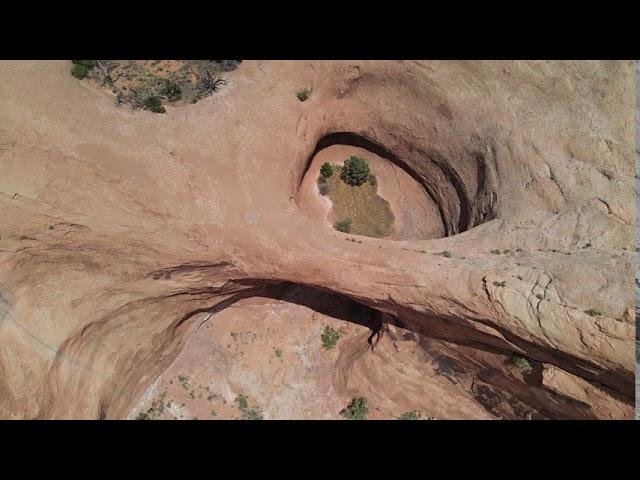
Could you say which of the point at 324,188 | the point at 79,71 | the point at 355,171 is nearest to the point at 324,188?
the point at 324,188

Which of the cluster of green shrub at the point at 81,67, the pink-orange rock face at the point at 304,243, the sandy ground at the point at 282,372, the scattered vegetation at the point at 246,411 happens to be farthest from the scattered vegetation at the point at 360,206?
the cluster of green shrub at the point at 81,67

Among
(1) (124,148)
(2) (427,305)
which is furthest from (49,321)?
(2) (427,305)

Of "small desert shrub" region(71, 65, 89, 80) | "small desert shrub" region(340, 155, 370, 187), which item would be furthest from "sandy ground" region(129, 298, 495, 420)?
"small desert shrub" region(71, 65, 89, 80)

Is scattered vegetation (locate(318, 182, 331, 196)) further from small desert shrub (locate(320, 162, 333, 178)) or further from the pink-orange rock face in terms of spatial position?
the pink-orange rock face

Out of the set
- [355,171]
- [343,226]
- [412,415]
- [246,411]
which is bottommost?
[246,411]

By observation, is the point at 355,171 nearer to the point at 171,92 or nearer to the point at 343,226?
the point at 343,226

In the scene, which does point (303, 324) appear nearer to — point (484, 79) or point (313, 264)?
point (313, 264)
